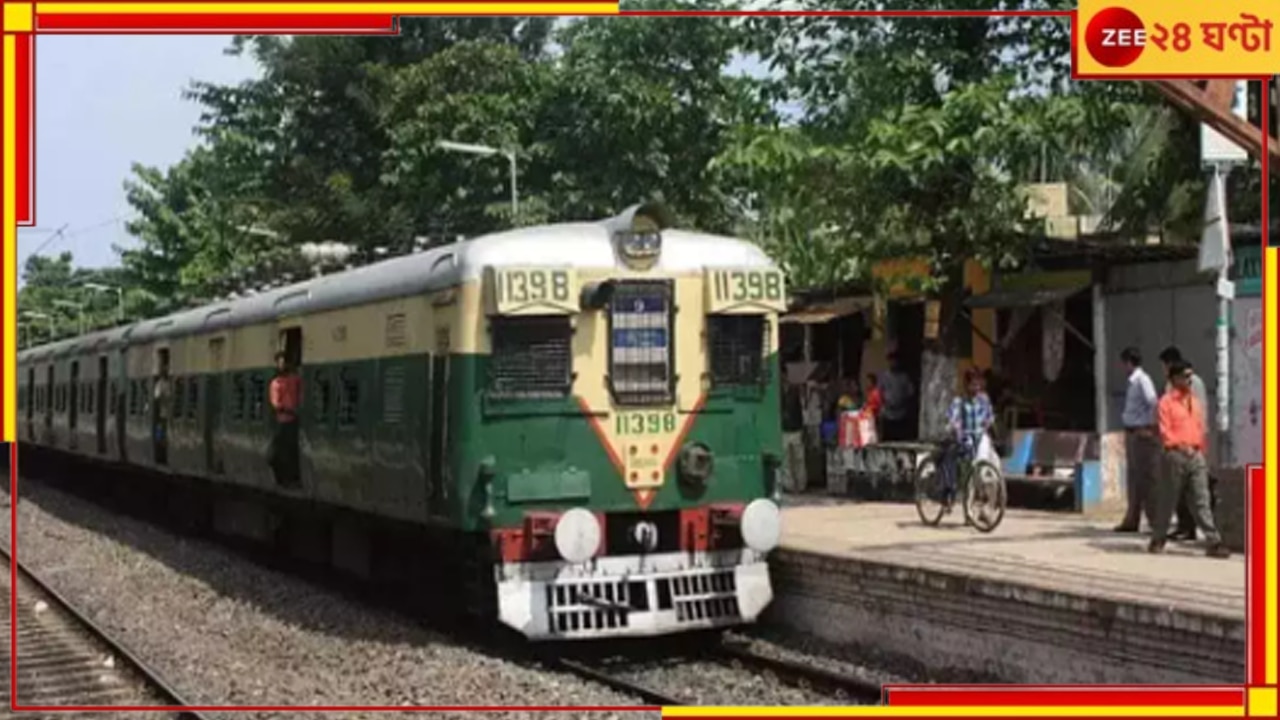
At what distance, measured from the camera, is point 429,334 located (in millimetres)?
9922

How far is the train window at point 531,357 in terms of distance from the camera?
374 inches

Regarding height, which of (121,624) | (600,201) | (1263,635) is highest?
(600,201)

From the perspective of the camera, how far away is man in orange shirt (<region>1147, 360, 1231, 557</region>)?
34.5 feet

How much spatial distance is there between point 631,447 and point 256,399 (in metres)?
5.10

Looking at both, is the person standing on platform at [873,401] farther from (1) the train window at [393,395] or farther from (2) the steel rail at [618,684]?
(2) the steel rail at [618,684]

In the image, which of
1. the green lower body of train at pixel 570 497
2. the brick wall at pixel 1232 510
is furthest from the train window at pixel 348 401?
the brick wall at pixel 1232 510

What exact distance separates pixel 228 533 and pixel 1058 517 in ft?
28.4

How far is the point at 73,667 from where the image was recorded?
10172 mm

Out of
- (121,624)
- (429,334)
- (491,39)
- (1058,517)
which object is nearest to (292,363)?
(121,624)

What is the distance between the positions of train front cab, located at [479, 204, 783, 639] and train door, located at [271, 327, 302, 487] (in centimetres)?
388

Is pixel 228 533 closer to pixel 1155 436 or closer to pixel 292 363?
pixel 292 363

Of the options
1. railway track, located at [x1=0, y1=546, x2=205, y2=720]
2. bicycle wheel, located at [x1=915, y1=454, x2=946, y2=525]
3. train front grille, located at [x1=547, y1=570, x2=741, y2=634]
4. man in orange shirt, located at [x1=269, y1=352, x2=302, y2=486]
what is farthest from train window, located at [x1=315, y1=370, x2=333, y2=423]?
bicycle wheel, located at [x1=915, y1=454, x2=946, y2=525]

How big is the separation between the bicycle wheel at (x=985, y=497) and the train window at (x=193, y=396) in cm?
779

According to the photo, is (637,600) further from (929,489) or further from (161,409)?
(161,409)
